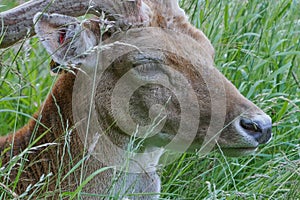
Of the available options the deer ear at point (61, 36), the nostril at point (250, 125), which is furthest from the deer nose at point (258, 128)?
the deer ear at point (61, 36)

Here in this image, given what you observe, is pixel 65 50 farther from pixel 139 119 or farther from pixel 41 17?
pixel 139 119

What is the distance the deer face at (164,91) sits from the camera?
420cm

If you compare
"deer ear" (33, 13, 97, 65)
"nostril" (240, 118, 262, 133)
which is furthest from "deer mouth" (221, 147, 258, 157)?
"deer ear" (33, 13, 97, 65)

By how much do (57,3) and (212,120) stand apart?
1049 mm

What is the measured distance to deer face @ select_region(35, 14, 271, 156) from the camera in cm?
420

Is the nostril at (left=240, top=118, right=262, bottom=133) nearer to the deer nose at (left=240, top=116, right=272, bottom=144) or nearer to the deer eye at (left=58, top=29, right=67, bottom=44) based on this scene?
the deer nose at (left=240, top=116, right=272, bottom=144)

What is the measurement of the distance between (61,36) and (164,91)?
640mm

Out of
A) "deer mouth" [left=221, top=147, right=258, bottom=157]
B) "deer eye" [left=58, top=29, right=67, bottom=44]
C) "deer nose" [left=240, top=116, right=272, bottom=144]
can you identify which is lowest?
"deer mouth" [left=221, top=147, right=258, bottom=157]

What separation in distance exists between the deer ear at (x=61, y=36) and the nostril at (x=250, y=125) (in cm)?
94

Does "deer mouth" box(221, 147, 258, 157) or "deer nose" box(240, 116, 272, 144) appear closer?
"deer nose" box(240, 116, 272, 144)

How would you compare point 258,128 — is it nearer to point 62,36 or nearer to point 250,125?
point 250,125

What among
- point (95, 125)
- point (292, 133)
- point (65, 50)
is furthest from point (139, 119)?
point (292, 133)

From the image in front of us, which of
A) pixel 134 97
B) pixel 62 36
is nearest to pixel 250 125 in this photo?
pixel 134 97

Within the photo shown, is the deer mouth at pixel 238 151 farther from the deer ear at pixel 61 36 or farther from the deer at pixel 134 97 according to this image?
the deer ear at pixel 61 36
